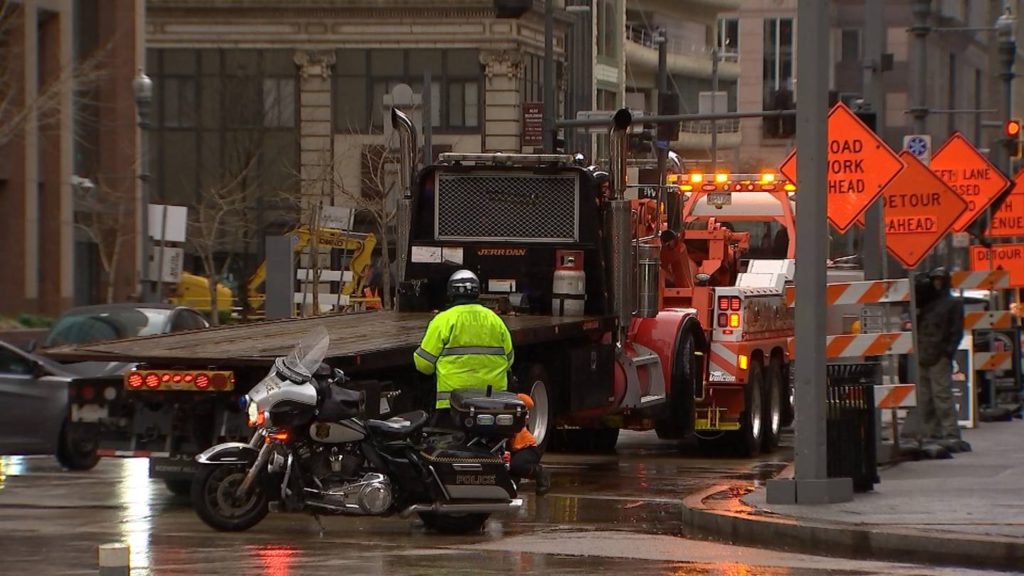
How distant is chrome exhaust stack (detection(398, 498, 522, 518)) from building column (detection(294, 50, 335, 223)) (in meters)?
44.2

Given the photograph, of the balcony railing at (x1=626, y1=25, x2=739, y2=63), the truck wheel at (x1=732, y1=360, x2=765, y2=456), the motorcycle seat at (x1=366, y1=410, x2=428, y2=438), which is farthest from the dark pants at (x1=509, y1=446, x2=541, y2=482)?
the balcony railing at (x1=626, y1=25, x2=739, y2=63)

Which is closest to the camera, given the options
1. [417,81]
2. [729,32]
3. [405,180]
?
[405,180]

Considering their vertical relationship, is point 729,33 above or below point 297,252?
above

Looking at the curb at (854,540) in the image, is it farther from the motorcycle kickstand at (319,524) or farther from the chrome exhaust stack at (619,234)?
the chrome exhaust stack at (619,234)

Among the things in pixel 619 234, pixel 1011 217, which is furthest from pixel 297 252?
pixel 619 234

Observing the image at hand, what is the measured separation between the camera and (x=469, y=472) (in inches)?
526

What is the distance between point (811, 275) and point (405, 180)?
575cm

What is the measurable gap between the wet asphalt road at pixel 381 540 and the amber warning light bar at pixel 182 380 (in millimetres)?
972

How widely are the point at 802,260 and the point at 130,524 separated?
17.1 feet

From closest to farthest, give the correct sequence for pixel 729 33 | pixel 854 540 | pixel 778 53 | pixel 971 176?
pixel 854 540, pixel 971 176, pixel 778 53, pixel 729 33

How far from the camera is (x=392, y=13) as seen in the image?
58750 mm

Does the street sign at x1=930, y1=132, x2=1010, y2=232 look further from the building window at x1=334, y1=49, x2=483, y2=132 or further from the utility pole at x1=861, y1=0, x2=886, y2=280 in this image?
the building window at x1=334, y1=49, x2=483, y2=132

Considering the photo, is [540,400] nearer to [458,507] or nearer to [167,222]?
[458,507]

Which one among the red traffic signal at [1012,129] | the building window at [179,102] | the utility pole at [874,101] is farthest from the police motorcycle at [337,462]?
the building window at [179,102]
